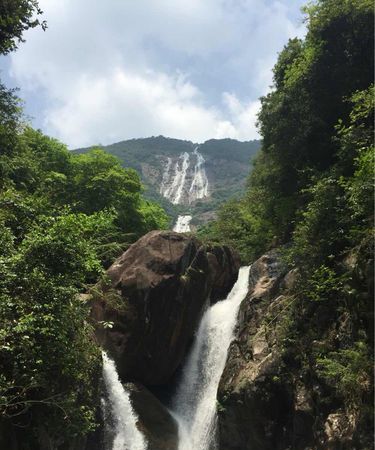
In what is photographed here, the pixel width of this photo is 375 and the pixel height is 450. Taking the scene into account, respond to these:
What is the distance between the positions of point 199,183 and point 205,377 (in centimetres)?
14297

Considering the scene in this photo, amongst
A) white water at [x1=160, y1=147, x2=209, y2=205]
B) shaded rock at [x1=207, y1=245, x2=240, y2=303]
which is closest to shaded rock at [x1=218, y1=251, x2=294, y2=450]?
shaded rock at [x1=207, y1=245, x2=240, y2=303]

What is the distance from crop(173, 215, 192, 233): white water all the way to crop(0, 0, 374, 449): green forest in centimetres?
7179

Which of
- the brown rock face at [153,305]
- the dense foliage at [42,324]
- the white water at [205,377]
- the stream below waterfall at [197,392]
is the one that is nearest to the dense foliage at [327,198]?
the white water at [205,377]

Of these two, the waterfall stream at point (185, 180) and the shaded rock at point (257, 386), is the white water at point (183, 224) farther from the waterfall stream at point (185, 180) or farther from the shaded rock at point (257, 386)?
the shaded rock at point (257, 386)

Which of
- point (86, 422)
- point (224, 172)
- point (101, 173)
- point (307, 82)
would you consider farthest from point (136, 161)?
point (86, 422)

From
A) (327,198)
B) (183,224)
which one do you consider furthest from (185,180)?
(327,198)

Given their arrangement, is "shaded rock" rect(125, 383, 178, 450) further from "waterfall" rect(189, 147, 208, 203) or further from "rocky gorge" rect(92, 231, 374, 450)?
"waterfall" rect(189, 147, 208, 203)

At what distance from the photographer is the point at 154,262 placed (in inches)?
797

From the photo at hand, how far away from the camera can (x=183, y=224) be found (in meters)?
103

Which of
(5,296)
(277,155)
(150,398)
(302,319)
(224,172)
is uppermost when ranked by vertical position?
(224,172)

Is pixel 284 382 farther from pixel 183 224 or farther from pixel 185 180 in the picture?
pixel 185 180

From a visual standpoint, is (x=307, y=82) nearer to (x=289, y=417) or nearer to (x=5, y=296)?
(x=289, y=417)

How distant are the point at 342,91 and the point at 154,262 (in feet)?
41.5

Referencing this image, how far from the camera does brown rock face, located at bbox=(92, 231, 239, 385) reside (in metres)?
18.9
